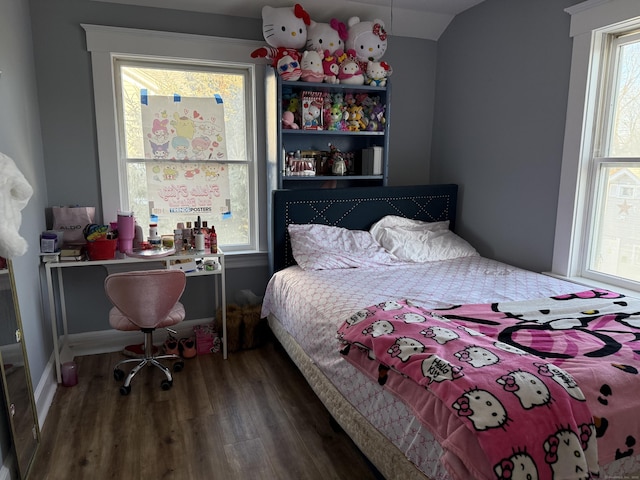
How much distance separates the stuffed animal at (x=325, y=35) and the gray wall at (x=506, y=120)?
1.03 metres

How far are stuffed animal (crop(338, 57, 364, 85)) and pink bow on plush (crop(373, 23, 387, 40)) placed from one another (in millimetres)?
247

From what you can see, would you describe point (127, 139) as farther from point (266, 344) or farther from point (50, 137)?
point (266, 344)

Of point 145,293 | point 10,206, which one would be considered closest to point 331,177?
point 145,293

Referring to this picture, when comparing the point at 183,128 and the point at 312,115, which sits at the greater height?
the point at 312,115

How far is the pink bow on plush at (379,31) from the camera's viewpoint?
3.24m

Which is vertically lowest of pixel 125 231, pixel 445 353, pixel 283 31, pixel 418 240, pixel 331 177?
pixel 445 353

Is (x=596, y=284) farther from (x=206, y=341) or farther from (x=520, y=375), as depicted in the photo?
(x=206, y=341)

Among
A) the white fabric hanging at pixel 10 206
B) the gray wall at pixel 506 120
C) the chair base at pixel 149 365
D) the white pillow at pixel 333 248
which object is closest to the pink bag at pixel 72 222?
the chair base at pixel 149 365

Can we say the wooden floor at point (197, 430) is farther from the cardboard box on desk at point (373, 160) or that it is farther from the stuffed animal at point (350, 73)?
the stuffed animal at point (350, 73)

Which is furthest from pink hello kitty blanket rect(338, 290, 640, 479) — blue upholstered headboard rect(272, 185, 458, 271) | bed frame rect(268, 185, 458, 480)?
blue upholstered headboard rect(272, 185, 458, 271)

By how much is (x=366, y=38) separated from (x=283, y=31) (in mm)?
626

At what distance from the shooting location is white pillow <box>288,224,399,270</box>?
2996 mm

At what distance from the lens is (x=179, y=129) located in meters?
3.23

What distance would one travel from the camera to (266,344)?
3.30 meters
